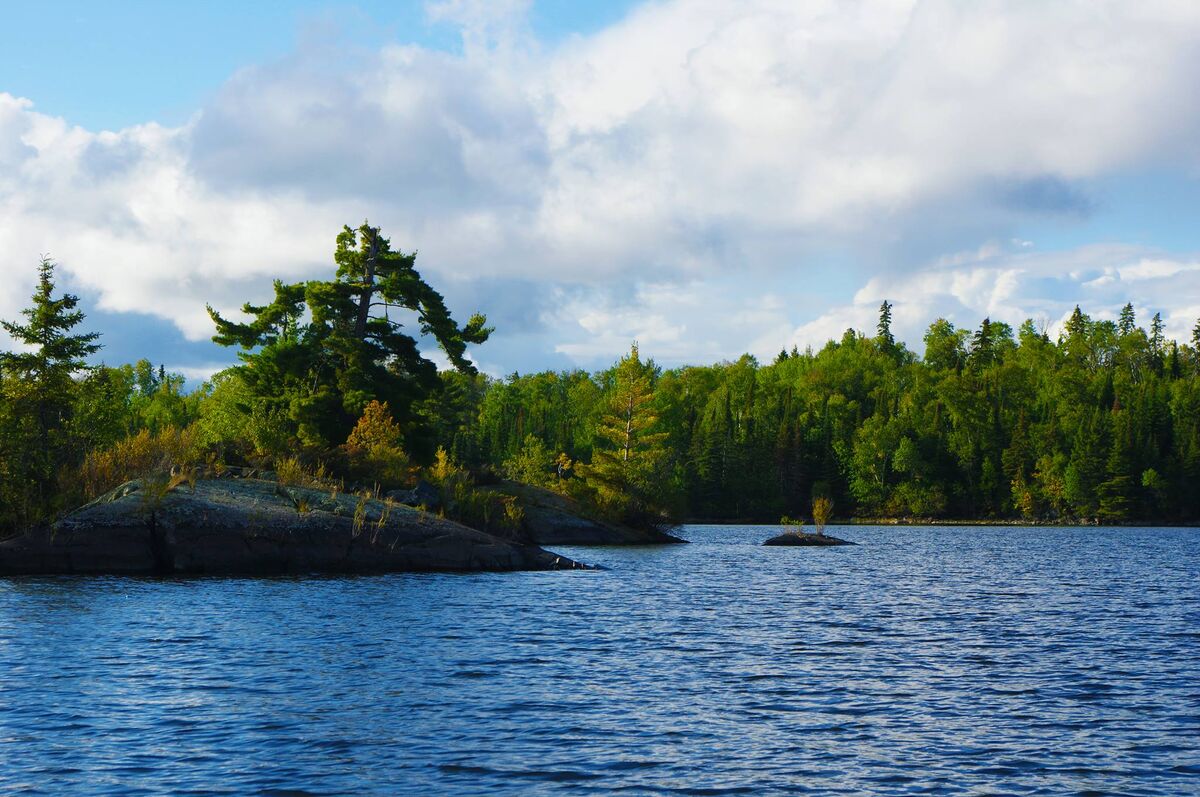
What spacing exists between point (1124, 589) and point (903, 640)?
65.3 ft

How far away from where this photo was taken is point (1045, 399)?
170750mm

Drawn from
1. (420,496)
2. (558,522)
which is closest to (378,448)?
(420,496)

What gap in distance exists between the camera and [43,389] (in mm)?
39062

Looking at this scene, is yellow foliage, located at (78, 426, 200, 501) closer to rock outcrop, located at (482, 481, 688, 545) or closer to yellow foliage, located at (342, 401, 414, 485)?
yellow foliage, located at (342, 401, 414, 485)

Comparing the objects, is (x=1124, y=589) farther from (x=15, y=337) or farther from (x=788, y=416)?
(x=788, y=416)

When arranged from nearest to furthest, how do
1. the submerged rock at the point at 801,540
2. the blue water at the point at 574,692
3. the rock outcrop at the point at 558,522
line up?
the blue water at the point at 574,692 < the rock outcrop at the point at 558,522 < the submerged rock at the point at 801,540

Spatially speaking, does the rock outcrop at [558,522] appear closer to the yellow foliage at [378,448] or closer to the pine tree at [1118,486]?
the yellow foliage at [378,448]

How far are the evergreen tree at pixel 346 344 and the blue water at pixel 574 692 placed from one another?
26701 mm

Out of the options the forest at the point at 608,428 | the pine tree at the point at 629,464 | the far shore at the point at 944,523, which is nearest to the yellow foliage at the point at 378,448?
the forest at the point at 608,428

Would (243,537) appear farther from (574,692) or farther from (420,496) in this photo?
(574,692)

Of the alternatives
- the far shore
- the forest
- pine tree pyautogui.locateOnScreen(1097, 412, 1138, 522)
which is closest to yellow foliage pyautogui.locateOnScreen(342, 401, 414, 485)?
the forest

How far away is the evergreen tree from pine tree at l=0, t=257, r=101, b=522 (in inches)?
692

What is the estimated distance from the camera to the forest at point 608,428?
40.8 meters

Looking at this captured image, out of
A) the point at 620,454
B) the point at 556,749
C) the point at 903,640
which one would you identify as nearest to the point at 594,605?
the point at 903,640
